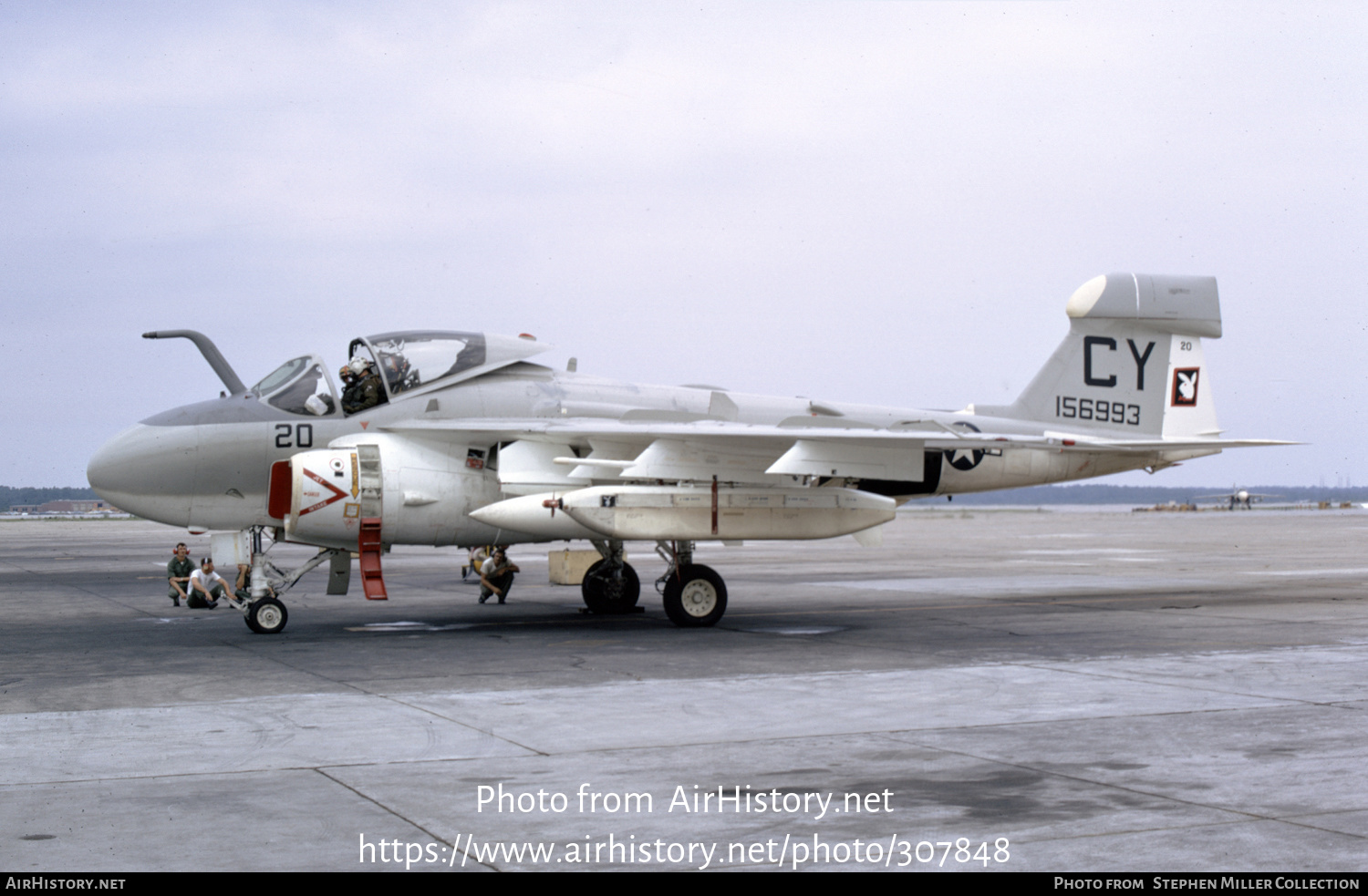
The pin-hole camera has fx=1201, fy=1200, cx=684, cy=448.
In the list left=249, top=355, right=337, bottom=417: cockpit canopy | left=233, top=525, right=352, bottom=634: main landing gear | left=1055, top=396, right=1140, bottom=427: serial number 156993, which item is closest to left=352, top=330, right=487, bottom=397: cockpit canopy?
left=249, top=355, right=337, bottom=417: cockpit canopy

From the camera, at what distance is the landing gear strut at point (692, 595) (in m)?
14.5

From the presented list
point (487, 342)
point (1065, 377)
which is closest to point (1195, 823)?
point (487, 342)

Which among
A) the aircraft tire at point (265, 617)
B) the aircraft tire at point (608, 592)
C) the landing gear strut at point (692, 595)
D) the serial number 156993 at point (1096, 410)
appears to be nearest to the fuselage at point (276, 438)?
the aircraft tire at point (265, 617)

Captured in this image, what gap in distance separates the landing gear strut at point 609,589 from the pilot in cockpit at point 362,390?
3.80 metres

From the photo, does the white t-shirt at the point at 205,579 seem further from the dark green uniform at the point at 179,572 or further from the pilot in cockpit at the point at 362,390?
the pilot in cockpit at the point at 362,390

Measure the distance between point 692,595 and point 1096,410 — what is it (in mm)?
7040

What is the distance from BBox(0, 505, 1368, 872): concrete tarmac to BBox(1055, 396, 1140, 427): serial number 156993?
9.19 ft

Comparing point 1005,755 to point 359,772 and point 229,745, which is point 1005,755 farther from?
point 229,745

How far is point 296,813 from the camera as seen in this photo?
5695 mm

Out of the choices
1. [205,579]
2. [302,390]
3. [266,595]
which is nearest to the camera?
[266,595]

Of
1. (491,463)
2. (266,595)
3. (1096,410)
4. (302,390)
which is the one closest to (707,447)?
(491,463)

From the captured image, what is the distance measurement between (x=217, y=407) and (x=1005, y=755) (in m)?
10.8

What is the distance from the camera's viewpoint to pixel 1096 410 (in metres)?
17.5

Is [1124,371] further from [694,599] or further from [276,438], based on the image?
[276,438]
